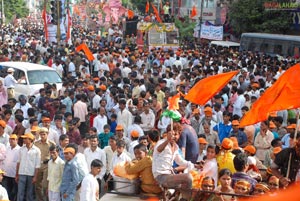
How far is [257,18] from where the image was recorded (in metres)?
Answer: 37.0

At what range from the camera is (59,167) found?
820cm

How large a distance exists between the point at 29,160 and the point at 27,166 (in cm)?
11

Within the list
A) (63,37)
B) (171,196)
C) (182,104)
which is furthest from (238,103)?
(63,37)

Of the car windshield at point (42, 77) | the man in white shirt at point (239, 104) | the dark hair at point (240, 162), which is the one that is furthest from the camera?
the car windshield at point (42, 77)

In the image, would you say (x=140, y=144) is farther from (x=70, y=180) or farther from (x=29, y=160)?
(x=29, y=160)

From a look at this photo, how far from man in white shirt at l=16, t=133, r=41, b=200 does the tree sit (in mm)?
29146

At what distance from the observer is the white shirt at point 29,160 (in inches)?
341

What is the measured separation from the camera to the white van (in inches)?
624

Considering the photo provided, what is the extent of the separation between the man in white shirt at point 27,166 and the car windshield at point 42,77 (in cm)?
753

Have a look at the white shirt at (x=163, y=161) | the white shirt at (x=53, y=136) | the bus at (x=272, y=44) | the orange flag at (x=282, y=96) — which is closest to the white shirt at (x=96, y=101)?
Result: the white shirt at (x=53, y=136)

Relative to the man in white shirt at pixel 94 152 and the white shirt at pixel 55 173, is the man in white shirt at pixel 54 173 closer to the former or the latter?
the white shirt at pixel 55 173

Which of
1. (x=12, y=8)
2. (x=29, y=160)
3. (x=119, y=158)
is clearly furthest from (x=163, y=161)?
(x=12, y=8)

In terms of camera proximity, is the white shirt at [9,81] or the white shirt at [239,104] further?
the white shirt at [9,81]

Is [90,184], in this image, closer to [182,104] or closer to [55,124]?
[55,124]
